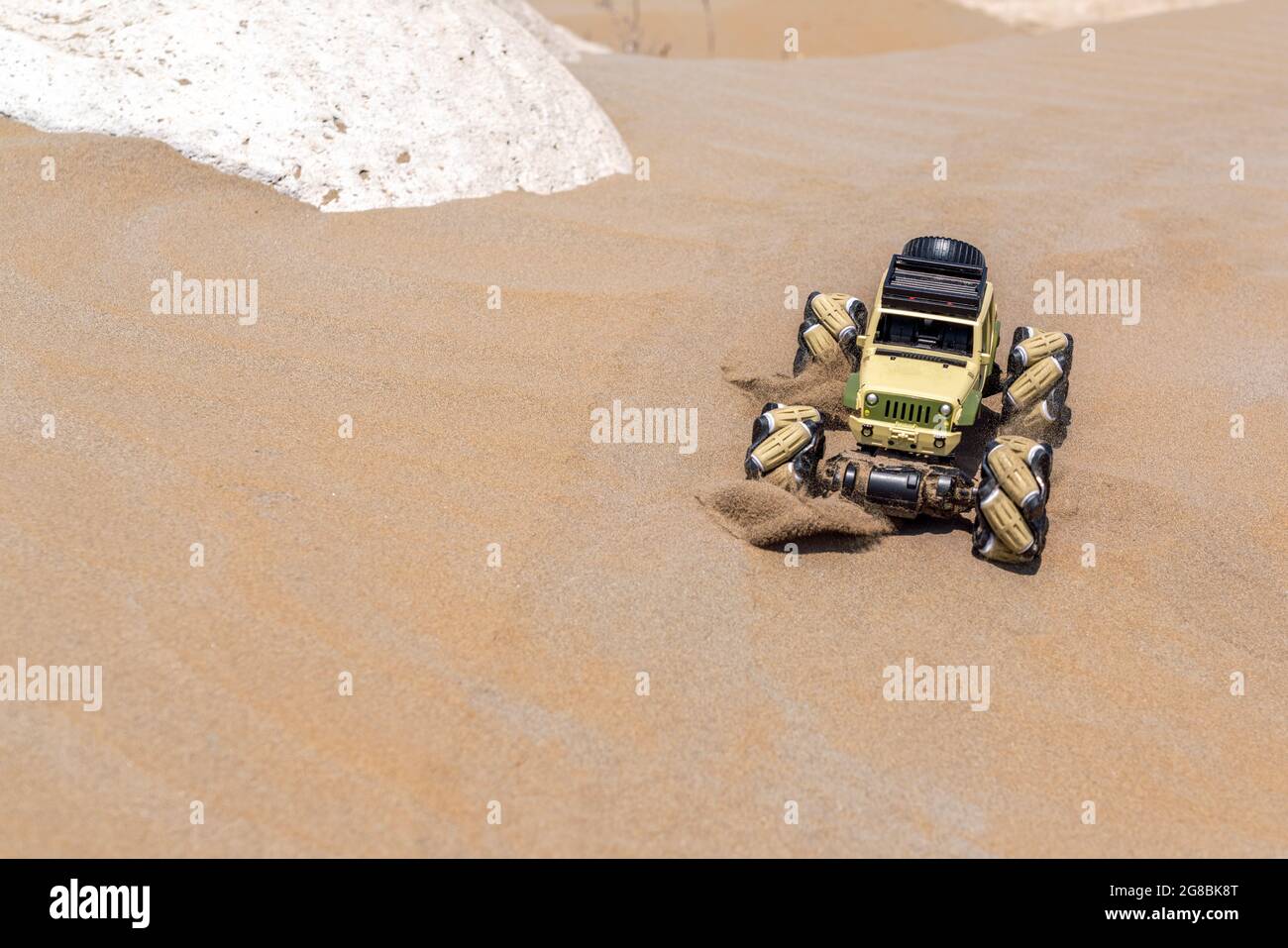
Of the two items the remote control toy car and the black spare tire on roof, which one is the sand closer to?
the remote control toy car

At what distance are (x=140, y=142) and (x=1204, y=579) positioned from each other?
9.13 m

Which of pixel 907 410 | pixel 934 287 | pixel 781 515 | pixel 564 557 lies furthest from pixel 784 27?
pixel 564 557

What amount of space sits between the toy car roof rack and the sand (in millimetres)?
1225

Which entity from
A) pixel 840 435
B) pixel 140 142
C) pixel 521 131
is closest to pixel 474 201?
pixel 521 131

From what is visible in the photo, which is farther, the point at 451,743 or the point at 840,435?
the point at 840,435

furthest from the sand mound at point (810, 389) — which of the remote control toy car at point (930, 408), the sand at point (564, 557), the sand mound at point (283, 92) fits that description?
the sand mound at point (283, 92)

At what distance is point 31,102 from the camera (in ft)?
34.7

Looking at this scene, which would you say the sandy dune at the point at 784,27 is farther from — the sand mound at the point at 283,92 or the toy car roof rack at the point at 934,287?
the toy car roof rack at the point at 934,287

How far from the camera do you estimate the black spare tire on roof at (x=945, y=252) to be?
934 cm

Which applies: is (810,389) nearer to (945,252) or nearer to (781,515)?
(945,252)

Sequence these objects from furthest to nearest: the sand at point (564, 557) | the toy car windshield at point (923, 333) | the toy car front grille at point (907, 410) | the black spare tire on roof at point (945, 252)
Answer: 1. the black spare tire on roof at point (945, 252)
2. the toy car windshield at point (923, 333)
3. the toy car front grille at point (907, 410)
4. the sand at point (564, 557)

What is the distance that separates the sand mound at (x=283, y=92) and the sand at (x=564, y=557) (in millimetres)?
315

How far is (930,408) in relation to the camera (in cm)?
808
